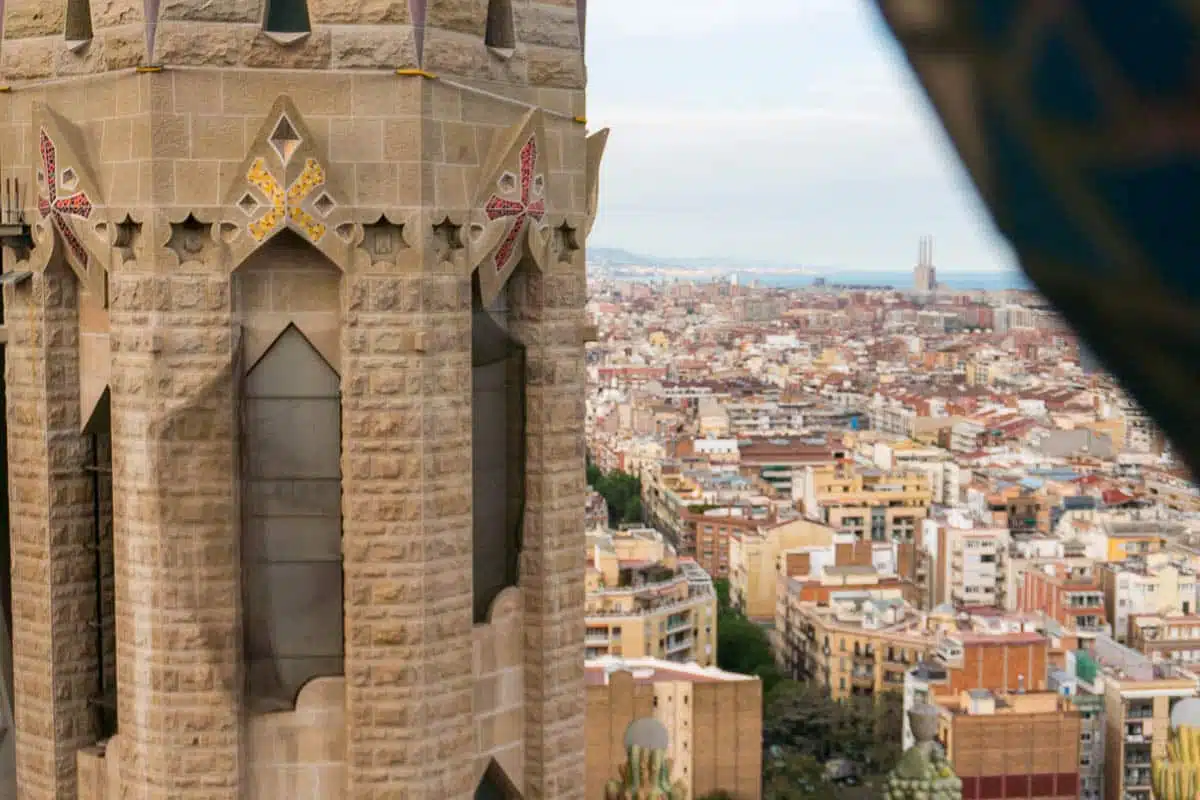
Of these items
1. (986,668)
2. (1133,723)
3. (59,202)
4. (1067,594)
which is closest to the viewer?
(59,202)

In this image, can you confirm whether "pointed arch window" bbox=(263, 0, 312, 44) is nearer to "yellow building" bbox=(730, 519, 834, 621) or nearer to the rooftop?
the rooftop

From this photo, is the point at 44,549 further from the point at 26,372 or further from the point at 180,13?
the point at 180,13

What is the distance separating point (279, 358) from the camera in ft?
18.7

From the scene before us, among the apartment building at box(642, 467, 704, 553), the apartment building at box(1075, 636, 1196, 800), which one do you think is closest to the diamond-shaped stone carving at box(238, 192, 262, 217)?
the apartment building at box(1075, 636, 1196, 800)

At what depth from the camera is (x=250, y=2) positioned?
217 inches

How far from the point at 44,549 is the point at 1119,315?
5.53 m

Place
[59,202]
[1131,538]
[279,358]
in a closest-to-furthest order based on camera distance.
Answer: [279,358]
[59,202]
[1131,538]

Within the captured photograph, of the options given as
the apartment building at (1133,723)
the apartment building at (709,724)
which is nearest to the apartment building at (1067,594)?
the apartment building at (1133,723)

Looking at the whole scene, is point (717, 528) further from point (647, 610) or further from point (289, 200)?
point (289, 200)

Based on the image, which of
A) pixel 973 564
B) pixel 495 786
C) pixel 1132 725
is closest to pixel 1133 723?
pixel 1132 725

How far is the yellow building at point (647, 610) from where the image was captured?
60.3 metres

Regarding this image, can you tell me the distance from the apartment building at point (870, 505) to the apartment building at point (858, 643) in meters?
21.3

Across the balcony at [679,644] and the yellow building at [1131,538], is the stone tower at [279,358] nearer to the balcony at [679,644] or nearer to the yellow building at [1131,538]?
the balcony at [679,644]

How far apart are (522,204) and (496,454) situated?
857 millimetres
